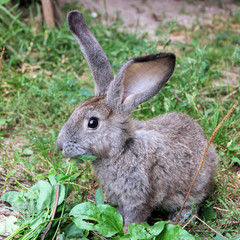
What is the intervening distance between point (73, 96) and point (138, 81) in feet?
6.06

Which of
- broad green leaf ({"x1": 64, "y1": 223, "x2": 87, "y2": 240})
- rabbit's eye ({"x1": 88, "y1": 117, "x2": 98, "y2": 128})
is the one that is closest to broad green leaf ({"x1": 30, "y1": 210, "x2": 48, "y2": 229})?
broad green leaf ({"x1": 64, "y1": 223, "x2": 87, "y2": 240})

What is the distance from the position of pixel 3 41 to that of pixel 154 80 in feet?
11.8

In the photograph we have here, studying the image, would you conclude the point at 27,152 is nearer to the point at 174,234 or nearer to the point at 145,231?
the point at 145,231

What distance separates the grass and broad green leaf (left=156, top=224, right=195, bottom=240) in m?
0.52

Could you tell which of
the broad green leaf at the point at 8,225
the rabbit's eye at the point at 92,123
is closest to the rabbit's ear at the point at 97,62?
the rabbit's eye at the point at 92,123

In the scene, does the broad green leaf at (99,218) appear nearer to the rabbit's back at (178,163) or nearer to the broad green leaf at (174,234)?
the broad green leaf at (174,234)

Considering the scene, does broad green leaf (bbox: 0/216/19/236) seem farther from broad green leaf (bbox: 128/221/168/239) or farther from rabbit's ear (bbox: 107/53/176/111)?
rabbit's ear (bbox: 107/53/176/111)

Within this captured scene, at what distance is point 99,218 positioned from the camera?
296cm

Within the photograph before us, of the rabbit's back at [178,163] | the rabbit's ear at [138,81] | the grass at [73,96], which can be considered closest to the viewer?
the rabbit's ear at [138,81]

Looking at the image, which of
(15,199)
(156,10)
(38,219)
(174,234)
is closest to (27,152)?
(15,199)

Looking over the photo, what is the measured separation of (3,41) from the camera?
5836 millimetres

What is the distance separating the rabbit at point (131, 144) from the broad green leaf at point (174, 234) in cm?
51

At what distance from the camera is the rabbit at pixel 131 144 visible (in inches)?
128

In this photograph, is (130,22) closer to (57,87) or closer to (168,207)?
(57,87)
